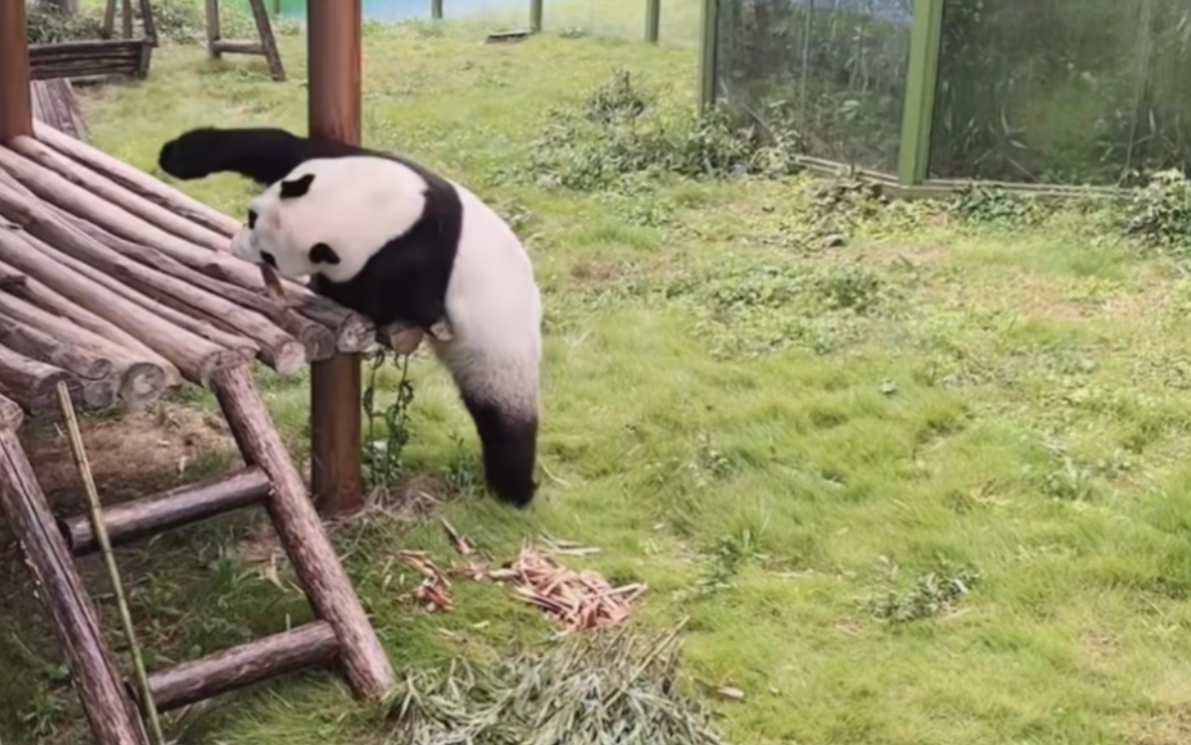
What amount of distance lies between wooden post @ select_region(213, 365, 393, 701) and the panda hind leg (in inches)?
31.9

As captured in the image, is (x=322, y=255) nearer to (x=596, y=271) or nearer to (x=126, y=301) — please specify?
(x=126, y=301)

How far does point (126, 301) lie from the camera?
358cm

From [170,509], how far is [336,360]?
3.00ft

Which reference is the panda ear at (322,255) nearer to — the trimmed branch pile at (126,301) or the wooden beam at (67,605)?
the trimmed branch pile at (126,301)

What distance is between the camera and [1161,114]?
752cm

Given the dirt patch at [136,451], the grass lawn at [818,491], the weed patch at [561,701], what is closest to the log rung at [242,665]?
the grass lawn at [818,491]

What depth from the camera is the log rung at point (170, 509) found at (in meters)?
3.13

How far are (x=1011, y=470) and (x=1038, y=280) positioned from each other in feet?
7.24

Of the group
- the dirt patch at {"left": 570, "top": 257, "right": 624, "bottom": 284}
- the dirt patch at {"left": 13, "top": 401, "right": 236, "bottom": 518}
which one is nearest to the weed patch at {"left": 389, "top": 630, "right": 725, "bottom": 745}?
the dirt patch at {"left": 13, "top": 401, "right": 236, "bottom": 518}

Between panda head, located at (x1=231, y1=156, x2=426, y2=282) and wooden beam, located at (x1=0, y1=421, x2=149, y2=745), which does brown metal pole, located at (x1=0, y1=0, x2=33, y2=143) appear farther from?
wooden beam, located at (x1=0, y1=421, x2=149, y2=745)

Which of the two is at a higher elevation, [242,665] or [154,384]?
[154,384]

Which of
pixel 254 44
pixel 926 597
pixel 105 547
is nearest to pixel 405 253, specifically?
pixel 105 547

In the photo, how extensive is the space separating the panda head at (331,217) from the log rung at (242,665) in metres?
1.01

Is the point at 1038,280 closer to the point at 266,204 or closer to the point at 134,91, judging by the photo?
the point at 266,204
